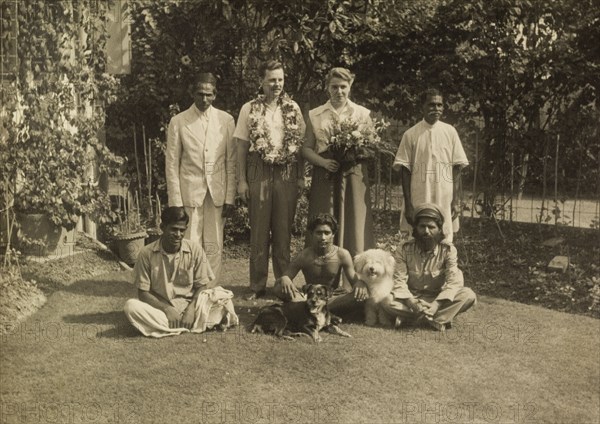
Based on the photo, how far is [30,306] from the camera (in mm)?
6043

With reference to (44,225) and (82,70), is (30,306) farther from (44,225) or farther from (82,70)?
(82,70)

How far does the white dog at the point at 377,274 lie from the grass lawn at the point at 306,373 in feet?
0.66

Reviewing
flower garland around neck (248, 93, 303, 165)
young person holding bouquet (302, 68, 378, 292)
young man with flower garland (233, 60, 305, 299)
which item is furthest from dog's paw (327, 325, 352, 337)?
flower garland around neck (248, 93, 303, 165)

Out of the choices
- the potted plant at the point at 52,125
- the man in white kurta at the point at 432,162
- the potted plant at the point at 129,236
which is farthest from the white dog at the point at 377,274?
the potted plant at the point at 52,125

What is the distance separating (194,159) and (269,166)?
67 cm

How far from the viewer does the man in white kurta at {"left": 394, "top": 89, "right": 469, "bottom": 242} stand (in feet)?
20.3

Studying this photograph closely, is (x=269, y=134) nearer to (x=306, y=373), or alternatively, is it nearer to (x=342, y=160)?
(x=342, y=160)

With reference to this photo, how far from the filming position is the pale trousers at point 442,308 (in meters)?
5.59

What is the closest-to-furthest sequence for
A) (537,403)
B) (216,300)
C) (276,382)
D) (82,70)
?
(537,403) → (276,382) → (216,300) → (82,70)

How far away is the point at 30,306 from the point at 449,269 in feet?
11.6

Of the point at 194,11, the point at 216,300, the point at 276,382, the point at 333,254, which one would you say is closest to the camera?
the point at 276,382

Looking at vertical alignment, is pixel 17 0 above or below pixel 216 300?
above

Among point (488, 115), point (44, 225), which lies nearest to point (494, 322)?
point (488, 115)

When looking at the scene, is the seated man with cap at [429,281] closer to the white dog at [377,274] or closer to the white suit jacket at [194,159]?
the white dog at [377,274]
